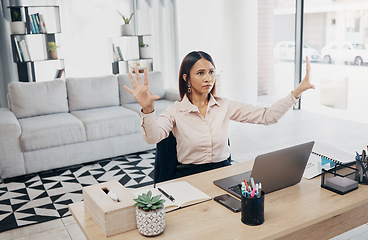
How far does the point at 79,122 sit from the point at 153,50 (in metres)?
2.89

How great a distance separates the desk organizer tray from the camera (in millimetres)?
1521

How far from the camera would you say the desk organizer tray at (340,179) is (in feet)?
4.99

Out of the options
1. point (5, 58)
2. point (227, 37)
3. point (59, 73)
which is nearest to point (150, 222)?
point (59, 73)

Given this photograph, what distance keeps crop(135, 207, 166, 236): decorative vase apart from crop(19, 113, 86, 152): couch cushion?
267cm

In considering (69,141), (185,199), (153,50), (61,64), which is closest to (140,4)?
(153,50)

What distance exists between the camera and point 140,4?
6227 millimetres

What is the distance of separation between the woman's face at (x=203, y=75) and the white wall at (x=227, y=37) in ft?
14.4

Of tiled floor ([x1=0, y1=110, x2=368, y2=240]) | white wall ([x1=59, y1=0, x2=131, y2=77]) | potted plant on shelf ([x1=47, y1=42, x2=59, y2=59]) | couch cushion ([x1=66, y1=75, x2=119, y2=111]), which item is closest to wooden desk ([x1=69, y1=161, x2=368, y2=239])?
tiled floor ([x1=0, y1=110, x2=368, y2=240])

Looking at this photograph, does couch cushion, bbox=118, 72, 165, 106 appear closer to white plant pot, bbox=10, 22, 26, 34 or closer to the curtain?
white plant pot, bbox=10, 22, 26, 34

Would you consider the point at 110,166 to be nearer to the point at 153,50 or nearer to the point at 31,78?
the point at 31,78

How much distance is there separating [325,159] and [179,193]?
694mm

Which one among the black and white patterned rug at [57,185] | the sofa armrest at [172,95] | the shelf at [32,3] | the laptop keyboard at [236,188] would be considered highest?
the shelf at [32,3]

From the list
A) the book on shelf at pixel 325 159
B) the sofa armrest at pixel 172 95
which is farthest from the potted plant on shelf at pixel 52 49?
the book on shelf at pixel 325 159

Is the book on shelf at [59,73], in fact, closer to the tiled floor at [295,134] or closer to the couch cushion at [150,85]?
the couch cushion at [150,85]
